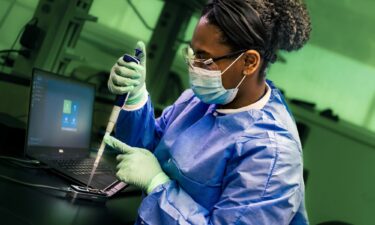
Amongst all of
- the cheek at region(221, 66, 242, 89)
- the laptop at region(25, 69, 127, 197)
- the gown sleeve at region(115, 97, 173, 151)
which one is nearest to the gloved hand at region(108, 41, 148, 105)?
the gown sleeve at region(115, 97, 173, 151)

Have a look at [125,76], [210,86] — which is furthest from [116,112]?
[210,86]

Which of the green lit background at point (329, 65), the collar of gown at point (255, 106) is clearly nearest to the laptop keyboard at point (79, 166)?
the collar of gown at point (255, 106)

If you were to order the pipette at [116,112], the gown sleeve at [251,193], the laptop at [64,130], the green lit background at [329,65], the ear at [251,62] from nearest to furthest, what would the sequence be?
1. the gown sleeve at [251,193]
2. the ear at [251,62]
3. the pipette at [116,112]
4. the laptop at [64,130]
5. the green lit background at [329,65]

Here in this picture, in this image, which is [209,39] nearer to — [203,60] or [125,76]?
[203,60]

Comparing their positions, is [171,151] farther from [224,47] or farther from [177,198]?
[224,47]

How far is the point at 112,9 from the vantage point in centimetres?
294

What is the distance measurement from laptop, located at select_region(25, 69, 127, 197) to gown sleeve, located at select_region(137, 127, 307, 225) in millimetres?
340

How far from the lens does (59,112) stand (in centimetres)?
149

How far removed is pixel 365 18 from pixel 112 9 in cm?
180

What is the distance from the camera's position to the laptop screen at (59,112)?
1358mm

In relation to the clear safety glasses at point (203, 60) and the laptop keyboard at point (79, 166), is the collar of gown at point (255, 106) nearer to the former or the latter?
the clear safety glasses at point (203, 60)

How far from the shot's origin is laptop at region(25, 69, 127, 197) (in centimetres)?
133

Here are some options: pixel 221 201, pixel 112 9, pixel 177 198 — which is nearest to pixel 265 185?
pixel 221 201

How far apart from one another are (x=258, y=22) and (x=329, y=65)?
91.0 inches
